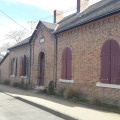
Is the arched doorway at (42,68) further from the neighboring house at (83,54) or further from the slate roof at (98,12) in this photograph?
the slate roof at (98,12)

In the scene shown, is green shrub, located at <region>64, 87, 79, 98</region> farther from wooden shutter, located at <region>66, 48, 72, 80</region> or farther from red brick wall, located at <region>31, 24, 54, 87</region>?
red brick wall, located at <region>31, 24, 54, 87</region>

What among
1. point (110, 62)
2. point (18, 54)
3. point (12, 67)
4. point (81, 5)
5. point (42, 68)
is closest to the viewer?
point (110, 62)

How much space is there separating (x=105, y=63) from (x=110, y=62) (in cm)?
37

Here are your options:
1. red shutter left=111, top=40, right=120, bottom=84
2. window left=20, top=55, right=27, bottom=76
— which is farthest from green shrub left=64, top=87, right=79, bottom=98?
window left=20, top=55, right=27, bottom=76

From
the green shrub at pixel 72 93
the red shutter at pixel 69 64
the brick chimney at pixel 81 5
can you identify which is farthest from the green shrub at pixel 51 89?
the brick chimney at pixel 81 5

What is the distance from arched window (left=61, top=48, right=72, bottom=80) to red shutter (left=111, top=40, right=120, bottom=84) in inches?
152

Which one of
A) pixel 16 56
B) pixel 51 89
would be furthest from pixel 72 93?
pixel 16 56

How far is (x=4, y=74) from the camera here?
88.0 ft

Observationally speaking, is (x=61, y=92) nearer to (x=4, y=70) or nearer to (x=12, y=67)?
(x=12, y=67)

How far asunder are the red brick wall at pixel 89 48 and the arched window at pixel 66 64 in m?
0.35

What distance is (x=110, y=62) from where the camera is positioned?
32.7 ft

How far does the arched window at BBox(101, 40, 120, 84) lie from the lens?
9617 mm

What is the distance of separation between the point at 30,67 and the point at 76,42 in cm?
762

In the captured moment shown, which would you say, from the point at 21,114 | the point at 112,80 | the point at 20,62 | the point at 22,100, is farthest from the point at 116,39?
the point at 20,62
